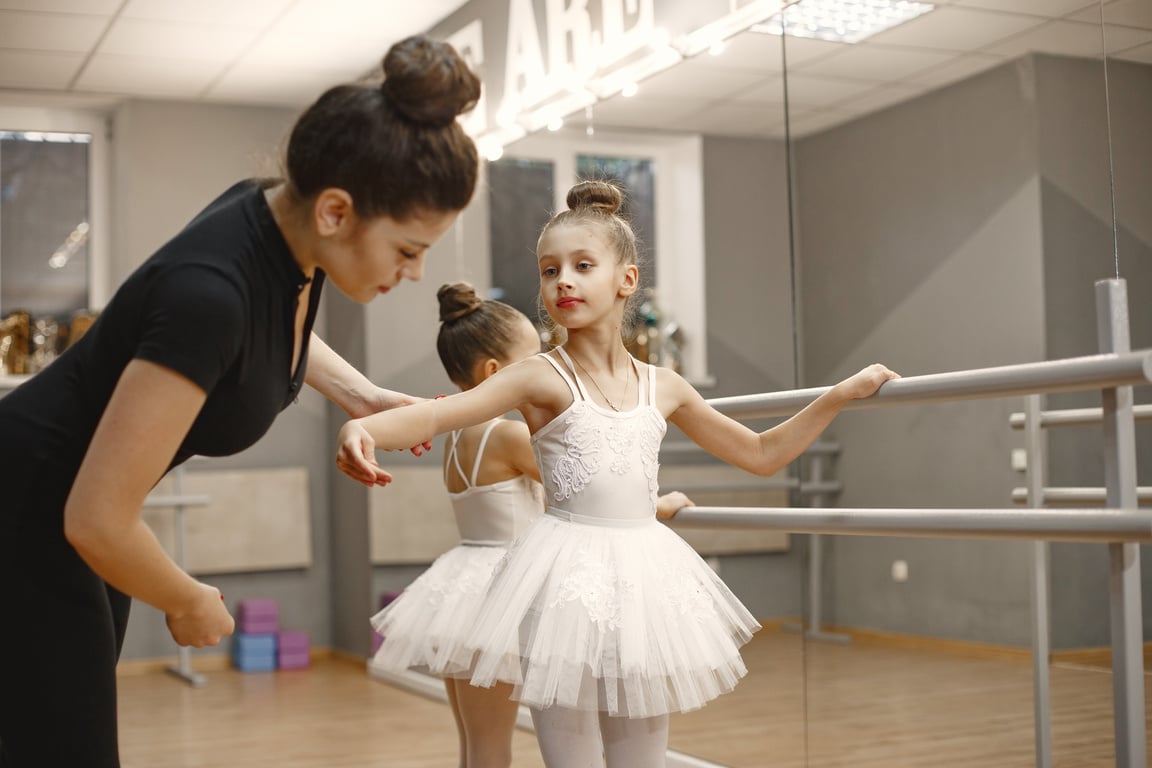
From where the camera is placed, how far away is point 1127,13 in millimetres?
2195

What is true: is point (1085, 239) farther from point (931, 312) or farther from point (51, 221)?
point (51, 221)

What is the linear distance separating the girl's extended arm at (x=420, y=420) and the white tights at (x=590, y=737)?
448mm

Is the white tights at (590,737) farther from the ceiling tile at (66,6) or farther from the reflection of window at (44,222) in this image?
the reflection of window at (44,222)

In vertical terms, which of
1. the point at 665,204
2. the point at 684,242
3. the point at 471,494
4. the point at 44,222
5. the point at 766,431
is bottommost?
the point at 471,494

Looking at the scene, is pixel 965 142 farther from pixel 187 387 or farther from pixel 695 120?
pixel 187 387

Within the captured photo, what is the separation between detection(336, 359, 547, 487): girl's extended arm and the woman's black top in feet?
0.60

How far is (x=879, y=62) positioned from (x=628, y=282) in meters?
1.12

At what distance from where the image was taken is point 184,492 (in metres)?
5.90

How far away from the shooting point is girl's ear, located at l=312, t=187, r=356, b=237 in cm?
115

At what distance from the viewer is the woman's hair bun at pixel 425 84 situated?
116 cm

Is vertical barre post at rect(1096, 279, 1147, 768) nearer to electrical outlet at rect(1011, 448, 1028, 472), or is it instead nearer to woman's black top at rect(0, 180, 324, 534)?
electrical outlet at rect(1011, 448, 1028, 472)

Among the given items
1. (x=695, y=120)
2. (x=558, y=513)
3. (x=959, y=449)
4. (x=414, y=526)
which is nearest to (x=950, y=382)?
(x=558, y=513)

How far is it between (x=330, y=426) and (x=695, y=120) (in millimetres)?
3414

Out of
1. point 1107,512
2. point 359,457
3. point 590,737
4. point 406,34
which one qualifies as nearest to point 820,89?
point 1107,512
